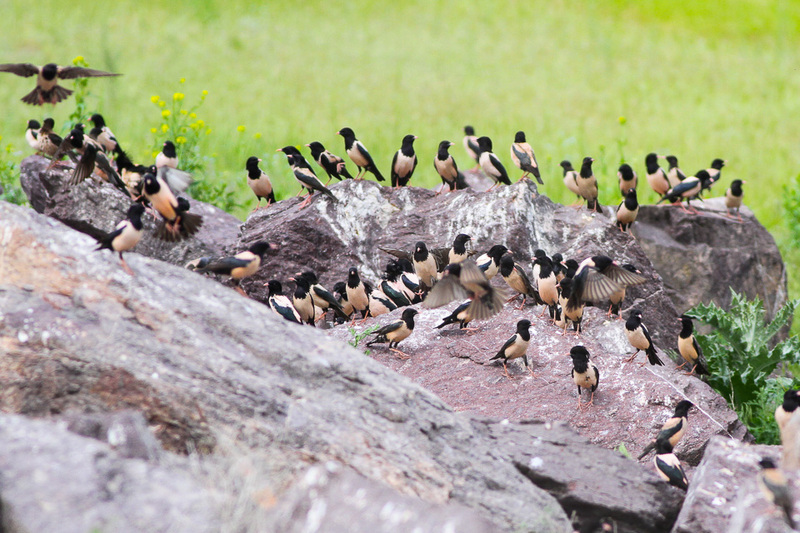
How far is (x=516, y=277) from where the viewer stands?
28.8 ft

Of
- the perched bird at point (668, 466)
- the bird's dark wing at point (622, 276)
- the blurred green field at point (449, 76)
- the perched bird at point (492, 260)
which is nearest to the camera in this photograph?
the perched bird at point (668, 466)

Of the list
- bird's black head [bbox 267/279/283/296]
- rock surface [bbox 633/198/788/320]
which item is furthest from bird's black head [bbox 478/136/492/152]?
bird's black head [bbox 267/279/283/296]

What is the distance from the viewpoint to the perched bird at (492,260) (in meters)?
8.96

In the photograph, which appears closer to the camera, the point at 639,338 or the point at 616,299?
the point at 639,338

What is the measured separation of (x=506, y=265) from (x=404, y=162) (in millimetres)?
2904

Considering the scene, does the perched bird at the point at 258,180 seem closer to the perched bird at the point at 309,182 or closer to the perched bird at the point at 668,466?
the perched bird at the point at 309,182

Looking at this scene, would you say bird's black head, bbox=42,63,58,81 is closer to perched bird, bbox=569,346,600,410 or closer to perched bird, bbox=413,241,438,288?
perched bird, bbox=413,241,438,288

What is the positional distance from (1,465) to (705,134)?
847 inches

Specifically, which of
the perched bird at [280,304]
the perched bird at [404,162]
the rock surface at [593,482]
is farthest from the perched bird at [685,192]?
the rock surface at [593,482]

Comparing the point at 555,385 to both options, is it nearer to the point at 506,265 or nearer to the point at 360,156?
the point at 506,265

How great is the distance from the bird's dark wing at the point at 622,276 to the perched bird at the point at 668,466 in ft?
6.49

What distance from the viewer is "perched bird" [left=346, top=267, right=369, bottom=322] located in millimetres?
9336

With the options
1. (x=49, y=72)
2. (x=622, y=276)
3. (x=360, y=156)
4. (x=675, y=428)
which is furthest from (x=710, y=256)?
(x=49, y=72)

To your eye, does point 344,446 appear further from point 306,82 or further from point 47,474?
point 306,82
